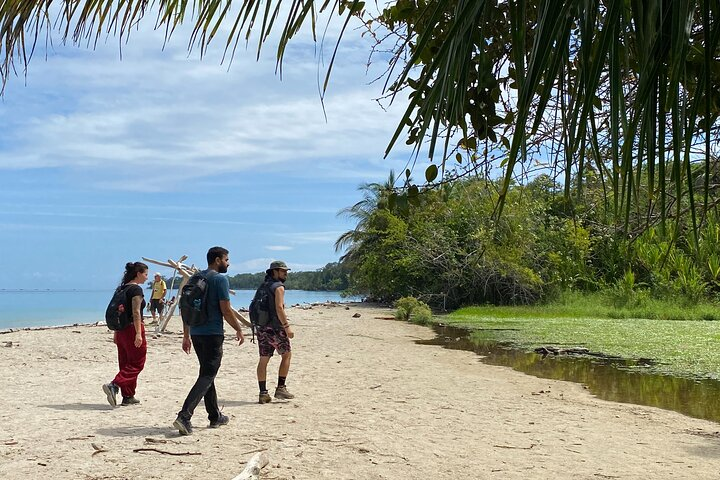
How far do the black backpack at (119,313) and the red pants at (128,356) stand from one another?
0.09 m

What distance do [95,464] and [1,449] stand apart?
94 centimetres

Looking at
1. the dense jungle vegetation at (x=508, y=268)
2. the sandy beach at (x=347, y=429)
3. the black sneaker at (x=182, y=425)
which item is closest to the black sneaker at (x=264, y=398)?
the sandy beach at (x=347, y=429)

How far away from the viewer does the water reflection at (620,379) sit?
32.6 feet

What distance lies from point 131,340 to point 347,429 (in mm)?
2460

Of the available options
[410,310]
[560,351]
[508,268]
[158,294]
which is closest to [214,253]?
[560,351]

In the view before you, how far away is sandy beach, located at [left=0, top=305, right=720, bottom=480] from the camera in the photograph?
18.1 feet

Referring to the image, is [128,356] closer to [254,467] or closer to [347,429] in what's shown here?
[347,429]

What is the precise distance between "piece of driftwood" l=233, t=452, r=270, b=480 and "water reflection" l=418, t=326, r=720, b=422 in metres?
5.83

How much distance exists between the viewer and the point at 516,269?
109 feet

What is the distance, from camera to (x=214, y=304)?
252 inches

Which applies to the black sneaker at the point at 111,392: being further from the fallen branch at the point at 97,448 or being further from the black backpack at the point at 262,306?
the fallen branch at the point at 97,448

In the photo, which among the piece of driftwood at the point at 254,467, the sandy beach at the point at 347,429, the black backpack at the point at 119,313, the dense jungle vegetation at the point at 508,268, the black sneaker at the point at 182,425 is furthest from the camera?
the dense jungle vegetation at the point at 508,268

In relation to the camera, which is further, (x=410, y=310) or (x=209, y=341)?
(x=410, y=310)

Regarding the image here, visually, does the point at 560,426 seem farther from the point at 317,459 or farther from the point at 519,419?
the point at 317,459
